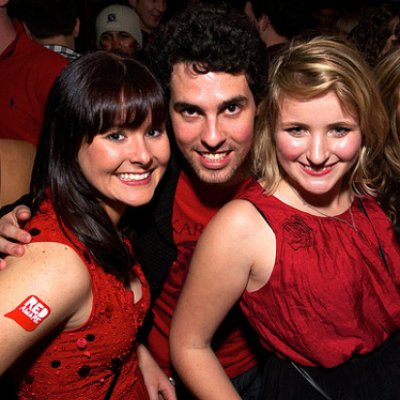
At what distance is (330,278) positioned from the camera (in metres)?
1.46

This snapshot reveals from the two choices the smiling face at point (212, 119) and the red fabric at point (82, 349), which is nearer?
the red fabric at point (82, 349)

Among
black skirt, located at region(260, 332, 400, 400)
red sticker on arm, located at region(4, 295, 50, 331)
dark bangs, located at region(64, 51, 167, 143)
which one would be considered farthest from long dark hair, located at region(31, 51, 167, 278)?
black skirt, located at region(260, 332, 400, 400)

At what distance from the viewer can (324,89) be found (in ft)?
4.67

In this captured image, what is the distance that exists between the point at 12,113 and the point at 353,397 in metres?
2.12

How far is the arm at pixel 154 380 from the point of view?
1762mm

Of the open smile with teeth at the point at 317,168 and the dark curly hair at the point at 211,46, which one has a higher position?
the dark curly hair at the point at 211,46

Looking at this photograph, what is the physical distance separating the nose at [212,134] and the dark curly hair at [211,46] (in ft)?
0.55

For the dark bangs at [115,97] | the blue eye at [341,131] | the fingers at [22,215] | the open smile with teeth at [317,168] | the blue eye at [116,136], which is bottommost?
the fingers at [22,215]

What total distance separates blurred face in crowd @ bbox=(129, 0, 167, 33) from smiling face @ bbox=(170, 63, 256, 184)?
10.8 feet

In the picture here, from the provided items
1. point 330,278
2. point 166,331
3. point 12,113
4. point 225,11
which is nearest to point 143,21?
point 12,113

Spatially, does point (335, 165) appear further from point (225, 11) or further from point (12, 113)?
point (12, 113)

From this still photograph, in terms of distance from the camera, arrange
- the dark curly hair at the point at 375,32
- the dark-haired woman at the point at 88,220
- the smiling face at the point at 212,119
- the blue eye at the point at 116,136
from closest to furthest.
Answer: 1. the dark-haired woman at the point at 88,220
2. the blue eye at the point at 116,136
3. the smiling face at the point at 212,119
4. the dark curly hair at the point at 375,32

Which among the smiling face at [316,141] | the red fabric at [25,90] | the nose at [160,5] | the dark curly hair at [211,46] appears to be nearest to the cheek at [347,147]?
the smiling face at [316,141]

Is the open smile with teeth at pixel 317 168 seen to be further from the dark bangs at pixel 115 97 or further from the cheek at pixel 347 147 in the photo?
the dark bangs at pixel 115 97
